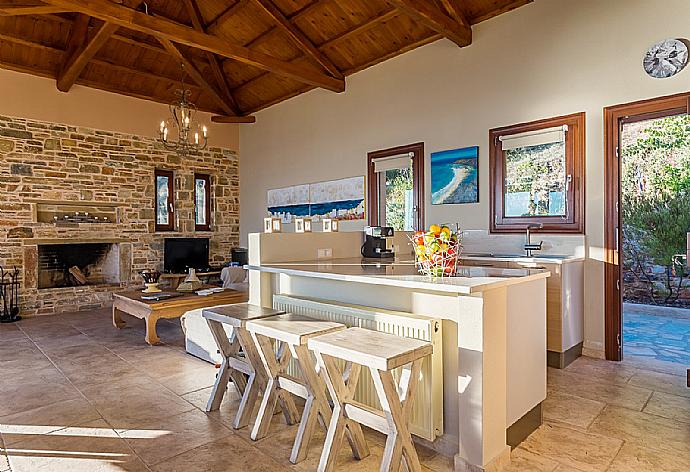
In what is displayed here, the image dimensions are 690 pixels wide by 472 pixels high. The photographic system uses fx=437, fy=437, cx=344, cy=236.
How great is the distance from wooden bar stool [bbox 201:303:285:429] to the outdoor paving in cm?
356

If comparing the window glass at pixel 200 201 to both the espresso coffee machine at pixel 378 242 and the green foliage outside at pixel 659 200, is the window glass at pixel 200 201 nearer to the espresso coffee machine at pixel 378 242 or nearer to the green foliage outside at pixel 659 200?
the espresso coffee machine at pixel 378 242

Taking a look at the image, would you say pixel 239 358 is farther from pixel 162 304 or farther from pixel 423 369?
pixel 162 304

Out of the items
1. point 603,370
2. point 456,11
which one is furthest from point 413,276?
point 456,11

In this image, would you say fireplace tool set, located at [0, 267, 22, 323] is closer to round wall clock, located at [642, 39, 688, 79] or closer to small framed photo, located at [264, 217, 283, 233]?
small framed photo, located at [264, 217, 283, 233]

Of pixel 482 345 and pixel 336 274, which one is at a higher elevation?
pixel 336 274

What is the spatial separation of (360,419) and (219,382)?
3.96 feet

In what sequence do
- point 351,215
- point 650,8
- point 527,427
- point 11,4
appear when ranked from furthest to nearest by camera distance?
point 351,215
point 11,4
point 650,8
point 527,427

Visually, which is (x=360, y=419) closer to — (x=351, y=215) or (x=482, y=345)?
(x=482, y=345)

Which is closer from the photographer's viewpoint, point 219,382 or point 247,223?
point 219,382

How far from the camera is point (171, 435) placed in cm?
252

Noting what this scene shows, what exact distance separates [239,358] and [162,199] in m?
5.70

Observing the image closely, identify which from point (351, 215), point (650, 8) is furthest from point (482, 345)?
point (351, 215)

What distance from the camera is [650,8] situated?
377cm

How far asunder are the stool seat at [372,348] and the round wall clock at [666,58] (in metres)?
3.43
